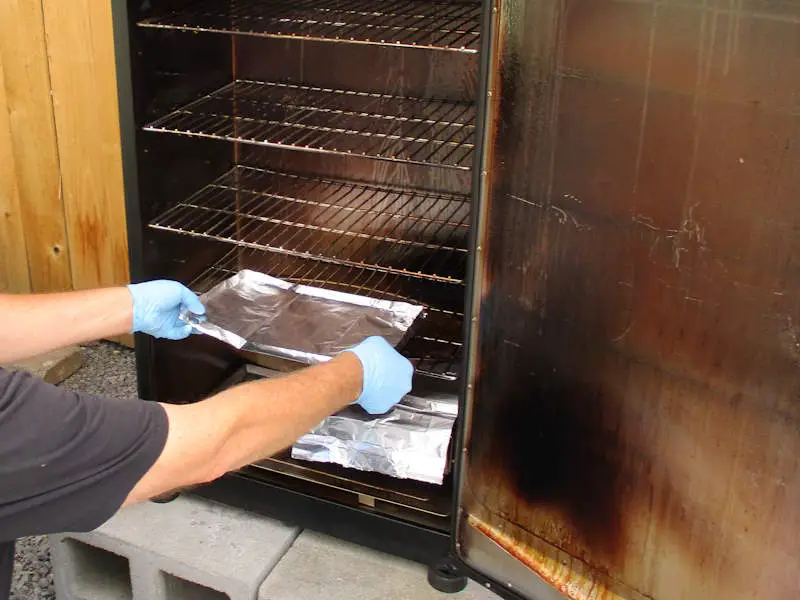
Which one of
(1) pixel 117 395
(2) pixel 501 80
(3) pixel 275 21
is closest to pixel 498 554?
(2) pixel 501 80

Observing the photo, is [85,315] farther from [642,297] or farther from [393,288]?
[642,297]

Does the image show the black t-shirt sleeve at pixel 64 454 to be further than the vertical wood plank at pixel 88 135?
No

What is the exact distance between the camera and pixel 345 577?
1.87 metres

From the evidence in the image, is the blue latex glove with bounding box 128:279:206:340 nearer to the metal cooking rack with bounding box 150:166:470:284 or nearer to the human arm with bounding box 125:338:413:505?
the metal cooking rack with bounding box 150:166:470:284

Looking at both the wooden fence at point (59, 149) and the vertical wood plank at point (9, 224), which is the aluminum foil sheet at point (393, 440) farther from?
the vertical wood plank at point (9, 224)

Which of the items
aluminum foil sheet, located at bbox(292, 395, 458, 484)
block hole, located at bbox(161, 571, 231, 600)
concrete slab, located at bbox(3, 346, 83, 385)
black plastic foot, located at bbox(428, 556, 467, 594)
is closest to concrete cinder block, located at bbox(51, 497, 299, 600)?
block hole, located at bbox(161, 571, 231, 600)

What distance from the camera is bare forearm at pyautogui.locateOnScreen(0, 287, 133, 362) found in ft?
5.31

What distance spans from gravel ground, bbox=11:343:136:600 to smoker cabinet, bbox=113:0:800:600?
1.89 ft

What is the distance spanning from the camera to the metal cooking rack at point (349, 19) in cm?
190

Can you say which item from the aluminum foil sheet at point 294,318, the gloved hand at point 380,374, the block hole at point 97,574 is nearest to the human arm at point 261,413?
the gloved hand at point 380,374

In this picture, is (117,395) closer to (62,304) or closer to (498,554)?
(62,304)

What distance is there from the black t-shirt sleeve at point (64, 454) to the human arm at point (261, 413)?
0.04 m

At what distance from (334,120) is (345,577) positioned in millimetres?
1076

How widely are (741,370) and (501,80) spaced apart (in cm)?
57
